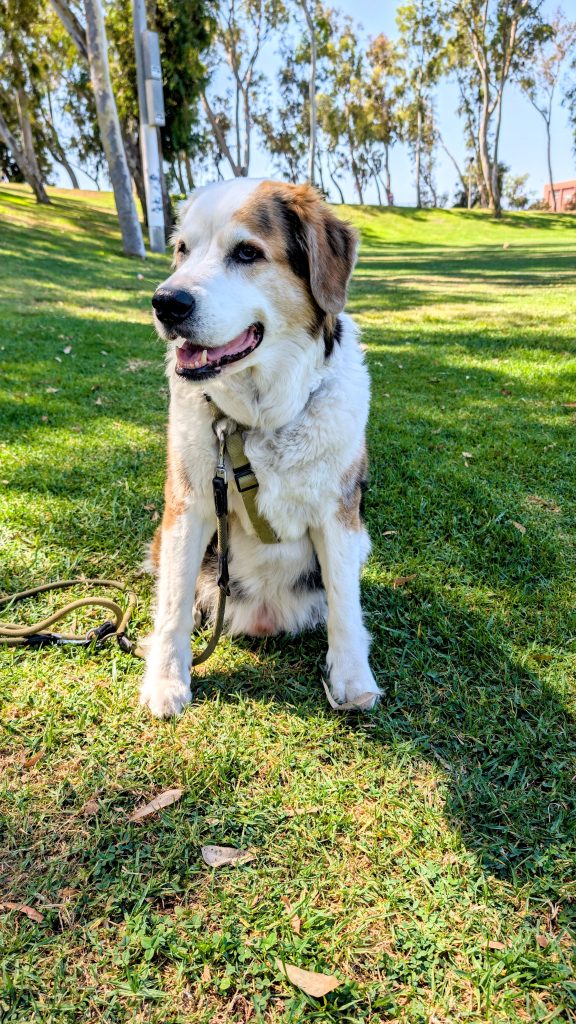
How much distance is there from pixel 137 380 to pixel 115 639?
4.08m

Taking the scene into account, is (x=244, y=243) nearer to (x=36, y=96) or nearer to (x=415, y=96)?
(x=36, y=96)

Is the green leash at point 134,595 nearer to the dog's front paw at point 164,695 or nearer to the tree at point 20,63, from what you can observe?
the dog's front paw at point 164,695

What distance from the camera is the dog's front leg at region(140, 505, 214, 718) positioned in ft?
7.86

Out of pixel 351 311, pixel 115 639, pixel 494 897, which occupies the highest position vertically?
pixel 351 311

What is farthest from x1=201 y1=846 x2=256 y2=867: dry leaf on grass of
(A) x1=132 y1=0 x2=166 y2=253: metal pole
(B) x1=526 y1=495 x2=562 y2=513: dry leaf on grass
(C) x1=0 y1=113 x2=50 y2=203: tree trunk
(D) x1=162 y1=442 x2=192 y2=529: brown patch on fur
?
(C) x1=0 y1=113 x2=50 y2=203: tree trunk

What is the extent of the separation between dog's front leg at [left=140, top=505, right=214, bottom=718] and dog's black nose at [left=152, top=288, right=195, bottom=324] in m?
0.74

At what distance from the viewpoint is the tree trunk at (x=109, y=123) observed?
13.7 m

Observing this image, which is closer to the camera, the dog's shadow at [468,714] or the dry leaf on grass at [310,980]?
the dry leaf on grass at [310,980]

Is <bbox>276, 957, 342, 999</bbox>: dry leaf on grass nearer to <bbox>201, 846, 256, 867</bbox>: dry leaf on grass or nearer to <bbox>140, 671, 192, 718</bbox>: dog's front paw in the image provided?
<bbox>201, 846, 256, 867</bbox>: dry leaf on grass

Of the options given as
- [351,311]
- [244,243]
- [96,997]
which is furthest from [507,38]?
[96,997]

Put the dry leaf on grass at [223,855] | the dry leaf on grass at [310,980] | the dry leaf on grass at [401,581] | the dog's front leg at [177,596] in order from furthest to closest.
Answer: the dry leaf on grass at [401,581] < the dog's front leg at [177,596] < the dry leaf on grass at [223,855] < the dry leaf on grass at [310,980]

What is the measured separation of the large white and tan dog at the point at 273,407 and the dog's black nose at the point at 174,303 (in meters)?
0.12

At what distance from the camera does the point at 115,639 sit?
8.71ft

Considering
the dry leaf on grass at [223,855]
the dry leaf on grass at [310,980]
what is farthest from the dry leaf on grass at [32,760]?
the dry leaf on grass at [310,980]
